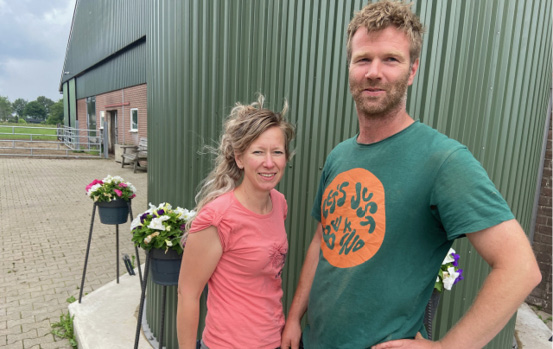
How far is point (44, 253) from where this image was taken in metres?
5.65

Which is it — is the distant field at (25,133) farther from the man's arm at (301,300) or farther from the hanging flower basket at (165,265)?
the man's arm at (301,300)

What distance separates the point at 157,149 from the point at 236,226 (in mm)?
1928

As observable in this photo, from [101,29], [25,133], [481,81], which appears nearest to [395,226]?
[481,81]

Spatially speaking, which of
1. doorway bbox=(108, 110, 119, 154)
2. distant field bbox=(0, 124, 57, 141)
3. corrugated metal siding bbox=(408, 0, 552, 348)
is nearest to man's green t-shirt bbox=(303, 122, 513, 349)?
corrugated metal siding bbox=(408, 0, 552, 348)

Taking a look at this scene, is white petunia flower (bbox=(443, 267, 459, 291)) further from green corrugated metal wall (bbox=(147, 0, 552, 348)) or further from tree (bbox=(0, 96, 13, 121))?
tree (bbox=(0, 96, 13, 121))

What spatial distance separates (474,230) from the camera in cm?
96

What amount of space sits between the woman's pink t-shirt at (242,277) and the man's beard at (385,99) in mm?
692

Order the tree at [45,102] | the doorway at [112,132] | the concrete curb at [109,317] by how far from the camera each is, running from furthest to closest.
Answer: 1. the tree at [45,102]
2. the doorway at [112,132]
3. the concrete curb at [109,317]

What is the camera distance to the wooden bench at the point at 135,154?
1432cm

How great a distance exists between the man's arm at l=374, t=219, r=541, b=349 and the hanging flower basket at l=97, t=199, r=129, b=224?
3.75 m

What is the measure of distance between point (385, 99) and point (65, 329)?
4.03m

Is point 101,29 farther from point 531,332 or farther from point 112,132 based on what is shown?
point 531,332

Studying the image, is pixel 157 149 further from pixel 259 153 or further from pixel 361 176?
pixel 361 176

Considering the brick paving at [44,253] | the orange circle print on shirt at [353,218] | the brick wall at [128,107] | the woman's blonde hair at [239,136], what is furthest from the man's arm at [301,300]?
the brick wall at [128,107]
